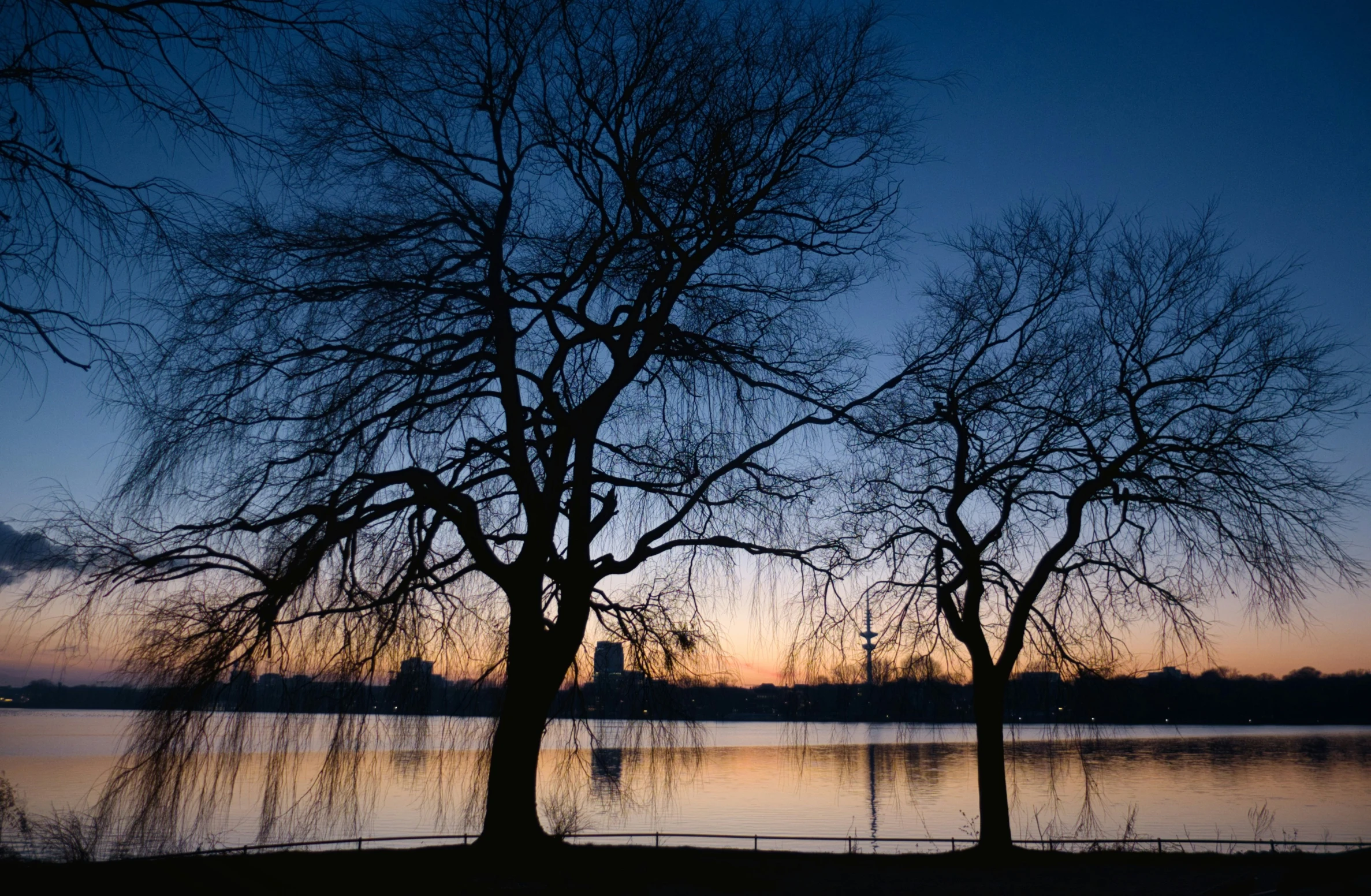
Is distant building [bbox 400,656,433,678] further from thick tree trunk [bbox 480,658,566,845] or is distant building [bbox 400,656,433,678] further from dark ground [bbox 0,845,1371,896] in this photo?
dark ground [bbox 0,845,1371,896]

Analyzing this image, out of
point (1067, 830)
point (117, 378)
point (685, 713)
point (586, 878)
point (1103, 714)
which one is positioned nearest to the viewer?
point (117, 378)

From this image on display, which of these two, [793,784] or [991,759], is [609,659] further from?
[793,784]

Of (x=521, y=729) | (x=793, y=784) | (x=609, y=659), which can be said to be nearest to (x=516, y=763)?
(x=521, y=729)

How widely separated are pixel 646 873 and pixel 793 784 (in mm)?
46571

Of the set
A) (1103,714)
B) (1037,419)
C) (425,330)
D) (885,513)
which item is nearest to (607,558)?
(425,330)

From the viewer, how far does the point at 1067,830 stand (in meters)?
28.4

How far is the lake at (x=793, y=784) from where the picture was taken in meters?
9.53

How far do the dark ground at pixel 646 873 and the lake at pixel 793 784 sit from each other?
1.74 feet

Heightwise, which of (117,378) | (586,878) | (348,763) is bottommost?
(586,878)

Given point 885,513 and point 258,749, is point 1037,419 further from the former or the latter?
point 258,749

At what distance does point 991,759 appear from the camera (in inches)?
480

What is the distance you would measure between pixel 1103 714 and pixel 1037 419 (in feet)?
13.1

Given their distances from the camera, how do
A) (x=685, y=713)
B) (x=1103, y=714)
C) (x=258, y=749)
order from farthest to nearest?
(x=1103, y=714) → (x=685, y=713) → (x=258, y=749)

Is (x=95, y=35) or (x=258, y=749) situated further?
(x=258, y=749)
